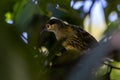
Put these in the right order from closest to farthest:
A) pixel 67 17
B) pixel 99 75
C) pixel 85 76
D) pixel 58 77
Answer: pixel 85 76 → pixel 58 77 → pixel 99 75 → pixel 67 17

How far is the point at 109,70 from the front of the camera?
2.68 ft

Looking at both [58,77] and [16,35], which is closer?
[16,35]

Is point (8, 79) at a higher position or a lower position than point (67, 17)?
Result: lower

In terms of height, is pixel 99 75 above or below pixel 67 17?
below

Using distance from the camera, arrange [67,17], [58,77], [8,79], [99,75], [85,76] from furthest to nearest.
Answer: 1. [67,17]
2. [99,75]
3. [58,77]
4. [85,76]
5. [8,79]

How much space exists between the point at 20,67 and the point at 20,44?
0.03m

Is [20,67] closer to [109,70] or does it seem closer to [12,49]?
[12,49]

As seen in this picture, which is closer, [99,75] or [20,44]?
[20,44]

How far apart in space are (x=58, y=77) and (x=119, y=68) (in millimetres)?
226

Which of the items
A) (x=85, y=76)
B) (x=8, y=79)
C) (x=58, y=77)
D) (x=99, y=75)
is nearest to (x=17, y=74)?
(x=8, y=79)

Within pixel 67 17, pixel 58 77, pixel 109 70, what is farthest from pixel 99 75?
pixel 67 17

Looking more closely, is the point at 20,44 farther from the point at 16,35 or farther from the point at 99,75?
the point at 99,75

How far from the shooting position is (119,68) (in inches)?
32.9

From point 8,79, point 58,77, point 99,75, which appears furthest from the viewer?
point 99,75
